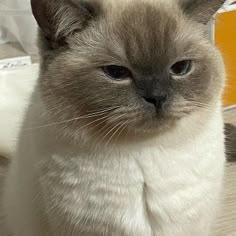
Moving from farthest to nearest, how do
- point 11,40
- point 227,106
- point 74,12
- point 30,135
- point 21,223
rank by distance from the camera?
1. point 11,40
2. point 227,106
3. point 21,223
4. point 30,135
5. point 74,12

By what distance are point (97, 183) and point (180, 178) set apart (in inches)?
5.8

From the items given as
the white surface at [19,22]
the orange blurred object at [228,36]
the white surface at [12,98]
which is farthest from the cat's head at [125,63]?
the white surface at [19,22]

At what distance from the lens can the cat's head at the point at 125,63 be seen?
804 mm

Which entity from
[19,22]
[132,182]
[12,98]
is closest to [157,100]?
[132,182]

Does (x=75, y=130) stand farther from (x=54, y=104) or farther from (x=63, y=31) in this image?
(x=63, y=31)

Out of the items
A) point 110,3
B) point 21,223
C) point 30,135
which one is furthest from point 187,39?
point 21,223

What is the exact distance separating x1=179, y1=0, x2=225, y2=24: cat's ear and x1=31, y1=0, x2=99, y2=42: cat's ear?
6.0 inches

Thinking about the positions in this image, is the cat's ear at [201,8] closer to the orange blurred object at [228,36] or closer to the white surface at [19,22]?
the orange blurred object at [228,36]

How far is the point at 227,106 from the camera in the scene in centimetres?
157

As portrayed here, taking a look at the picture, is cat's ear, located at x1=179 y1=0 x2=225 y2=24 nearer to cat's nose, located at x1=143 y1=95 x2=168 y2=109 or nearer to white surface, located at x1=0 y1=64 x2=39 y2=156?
cat's nose, located at x1=143 y1=95 x2=168 y2=109

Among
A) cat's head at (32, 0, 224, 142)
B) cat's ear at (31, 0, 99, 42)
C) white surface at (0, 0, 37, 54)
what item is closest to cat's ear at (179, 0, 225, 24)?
cat's head at (32, 0, 224, 142)

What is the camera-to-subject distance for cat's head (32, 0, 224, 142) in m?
0.80

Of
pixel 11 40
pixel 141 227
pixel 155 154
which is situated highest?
pixel 155 154

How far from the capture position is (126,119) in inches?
32.1
